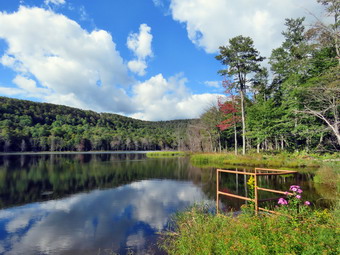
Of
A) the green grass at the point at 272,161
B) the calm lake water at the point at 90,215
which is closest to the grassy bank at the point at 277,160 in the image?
the green grass at the point at 272,161

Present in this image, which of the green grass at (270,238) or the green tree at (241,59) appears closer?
the green grass at (270,238)

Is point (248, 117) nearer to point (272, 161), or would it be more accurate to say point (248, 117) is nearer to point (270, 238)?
point (272, 161)

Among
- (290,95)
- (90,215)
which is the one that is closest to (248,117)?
(290,95)

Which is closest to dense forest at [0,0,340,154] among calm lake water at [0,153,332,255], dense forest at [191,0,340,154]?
dense forest at [191,0,340,154]

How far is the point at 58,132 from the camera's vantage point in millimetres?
109688

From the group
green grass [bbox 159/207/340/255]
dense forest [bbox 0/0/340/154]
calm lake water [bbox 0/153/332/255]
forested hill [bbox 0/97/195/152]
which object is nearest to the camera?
green grass [bbox 159/207/340/255]

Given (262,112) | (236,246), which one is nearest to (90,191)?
(236,246)

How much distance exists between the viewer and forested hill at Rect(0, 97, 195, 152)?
98375 mm

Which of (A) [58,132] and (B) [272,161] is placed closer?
(B) [272,161]

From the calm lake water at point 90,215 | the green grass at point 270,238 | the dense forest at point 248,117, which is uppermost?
the dense forest at point 248,117

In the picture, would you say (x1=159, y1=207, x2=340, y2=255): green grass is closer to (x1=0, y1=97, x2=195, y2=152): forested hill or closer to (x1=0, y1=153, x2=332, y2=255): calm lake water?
(x1=0, y1=153, x2=332, y2=255): calm lake water

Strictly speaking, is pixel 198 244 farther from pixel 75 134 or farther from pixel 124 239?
pixel 75 134

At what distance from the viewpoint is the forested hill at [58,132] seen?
9838cm

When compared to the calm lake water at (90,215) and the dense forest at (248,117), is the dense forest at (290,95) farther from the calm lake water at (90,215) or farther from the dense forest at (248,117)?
the calm lake water at (90,215)
